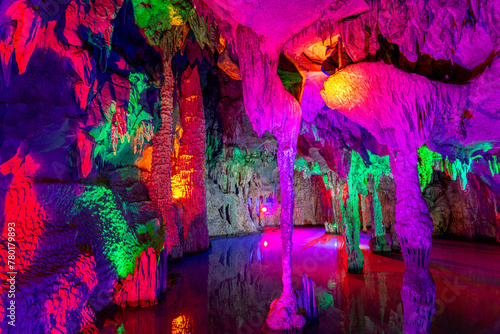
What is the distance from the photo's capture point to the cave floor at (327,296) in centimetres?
492

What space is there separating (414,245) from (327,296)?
2.69 metres

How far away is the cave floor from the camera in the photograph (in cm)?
492

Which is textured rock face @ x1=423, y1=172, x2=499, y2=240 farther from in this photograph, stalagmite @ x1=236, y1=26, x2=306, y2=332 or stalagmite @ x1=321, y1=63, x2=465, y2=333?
stalagmite @ x1=236, y1=26, x2=306, y2=332

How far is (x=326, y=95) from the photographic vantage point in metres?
5.84

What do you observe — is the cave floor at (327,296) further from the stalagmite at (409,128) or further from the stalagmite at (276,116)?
Result: the stalagmite at (409,128)

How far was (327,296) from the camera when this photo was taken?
647 centimetres

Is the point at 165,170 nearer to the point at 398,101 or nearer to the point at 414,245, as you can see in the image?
the point at 398,101

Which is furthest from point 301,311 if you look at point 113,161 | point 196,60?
point 196,60

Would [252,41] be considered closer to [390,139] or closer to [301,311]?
[390,139]

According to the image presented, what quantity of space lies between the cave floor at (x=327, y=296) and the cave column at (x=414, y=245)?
549 millimetres

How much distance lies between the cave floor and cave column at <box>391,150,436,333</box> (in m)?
0.55

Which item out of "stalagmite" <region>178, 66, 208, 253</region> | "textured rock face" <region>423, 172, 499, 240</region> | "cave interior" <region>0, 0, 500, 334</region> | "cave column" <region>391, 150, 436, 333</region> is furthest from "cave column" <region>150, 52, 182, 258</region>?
"textured rock face" <region>423, 172, 499, 240</region>

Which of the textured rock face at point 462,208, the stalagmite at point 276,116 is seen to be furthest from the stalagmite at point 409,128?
the textured rock face at point 462,208

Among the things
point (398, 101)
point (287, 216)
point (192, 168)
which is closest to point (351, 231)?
point (287, 216)
